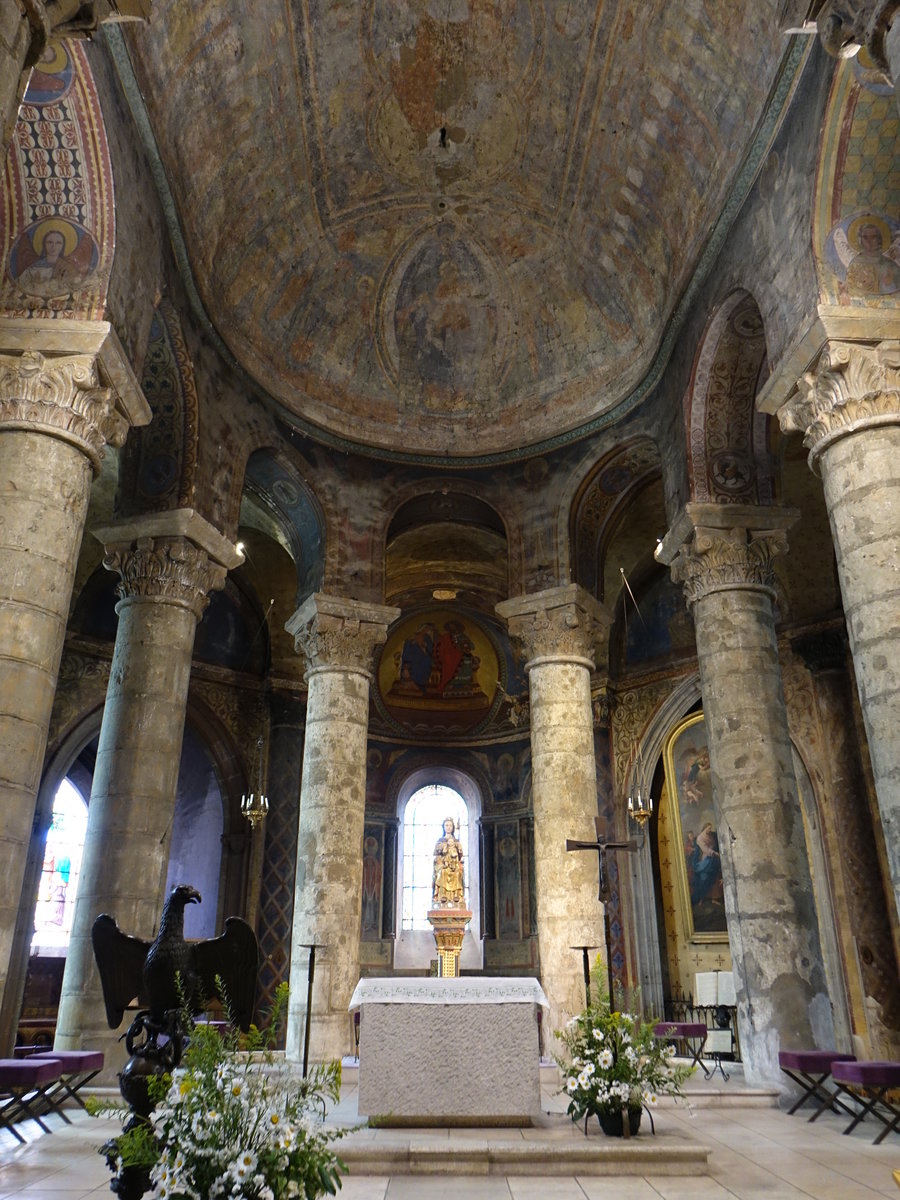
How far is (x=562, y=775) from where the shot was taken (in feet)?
41.9

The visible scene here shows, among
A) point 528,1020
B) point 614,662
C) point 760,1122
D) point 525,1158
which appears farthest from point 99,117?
point 614,662

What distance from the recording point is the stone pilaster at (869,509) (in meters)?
6.92

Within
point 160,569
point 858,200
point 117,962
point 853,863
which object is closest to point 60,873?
point 160,569

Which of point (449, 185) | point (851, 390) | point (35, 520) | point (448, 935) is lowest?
point (448, 935)

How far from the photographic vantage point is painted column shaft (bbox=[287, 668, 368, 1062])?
38.9 ft

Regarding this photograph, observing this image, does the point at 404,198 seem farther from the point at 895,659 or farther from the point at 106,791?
the point at 895,659

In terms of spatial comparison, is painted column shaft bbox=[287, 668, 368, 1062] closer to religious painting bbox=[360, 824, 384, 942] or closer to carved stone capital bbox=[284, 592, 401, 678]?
carved stone capital bbox=[284, 592, 401, 678]

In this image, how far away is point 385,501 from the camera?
14.8m

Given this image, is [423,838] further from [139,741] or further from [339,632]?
[139,741]

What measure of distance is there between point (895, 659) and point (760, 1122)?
13.5 feet

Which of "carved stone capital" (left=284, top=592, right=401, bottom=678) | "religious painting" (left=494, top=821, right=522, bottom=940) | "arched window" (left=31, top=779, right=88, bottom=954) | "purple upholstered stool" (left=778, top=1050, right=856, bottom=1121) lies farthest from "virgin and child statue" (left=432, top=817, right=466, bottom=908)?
"purple upholstered stool" (left=778, top=1050, right=856, bottom=1121)

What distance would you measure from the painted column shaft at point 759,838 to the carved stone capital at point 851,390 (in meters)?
3.15

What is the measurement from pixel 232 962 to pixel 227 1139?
1.63 metres

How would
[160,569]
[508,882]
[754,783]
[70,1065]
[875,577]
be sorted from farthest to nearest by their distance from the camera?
1. [508,882]
2. [160,569]
3. [754,783]
4. [70,1065]
5. [875,577]
